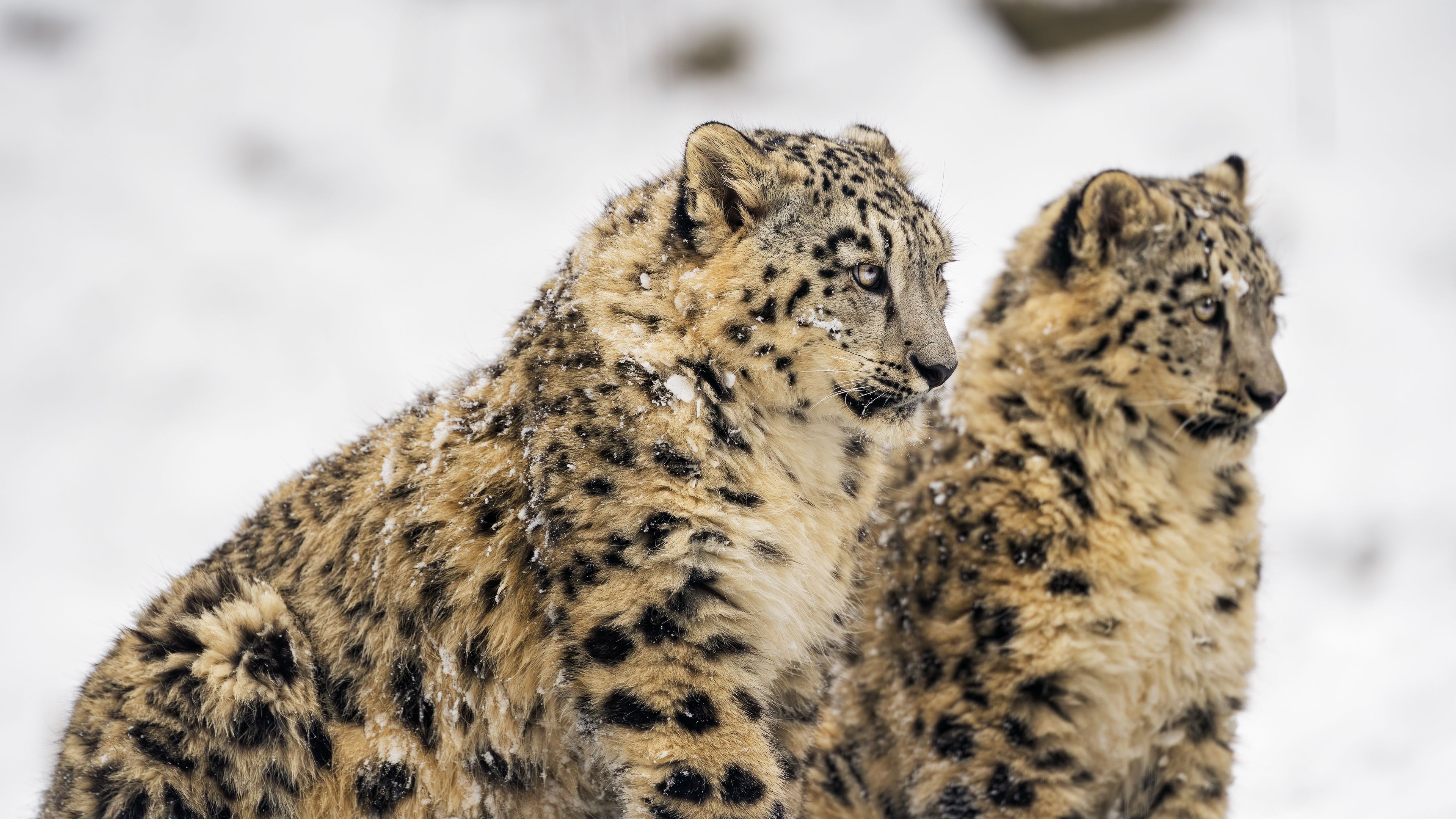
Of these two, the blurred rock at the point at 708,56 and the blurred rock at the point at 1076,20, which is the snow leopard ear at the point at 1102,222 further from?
the blurred rock at the point at 1076,20

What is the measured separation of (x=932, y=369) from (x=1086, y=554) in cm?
155

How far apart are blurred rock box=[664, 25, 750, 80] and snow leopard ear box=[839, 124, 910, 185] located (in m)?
Result: 9.96

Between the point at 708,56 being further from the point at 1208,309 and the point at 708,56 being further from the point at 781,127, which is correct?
the point at 1208,309

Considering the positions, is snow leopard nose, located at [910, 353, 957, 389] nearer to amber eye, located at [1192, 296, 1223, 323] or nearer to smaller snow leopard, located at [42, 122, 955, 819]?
smaller snow leopard, located at [42, 122, 955, 819]

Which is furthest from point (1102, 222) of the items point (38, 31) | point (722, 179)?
point (38, 31)

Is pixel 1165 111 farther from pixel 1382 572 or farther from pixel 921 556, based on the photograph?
pixel 921 556

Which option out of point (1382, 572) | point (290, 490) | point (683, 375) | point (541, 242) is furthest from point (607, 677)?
point (541, 242)

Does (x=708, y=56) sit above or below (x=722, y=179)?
above

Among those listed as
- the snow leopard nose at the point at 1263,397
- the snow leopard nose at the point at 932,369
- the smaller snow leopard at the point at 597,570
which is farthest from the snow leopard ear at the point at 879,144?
the snow leopard nose at the point at 1263,397

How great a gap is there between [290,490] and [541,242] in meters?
8.79

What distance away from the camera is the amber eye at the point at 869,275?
5.04 metres

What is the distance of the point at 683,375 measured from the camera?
485 centimetres

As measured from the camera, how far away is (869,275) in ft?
16.5

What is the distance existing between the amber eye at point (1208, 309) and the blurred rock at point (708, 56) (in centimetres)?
1085
